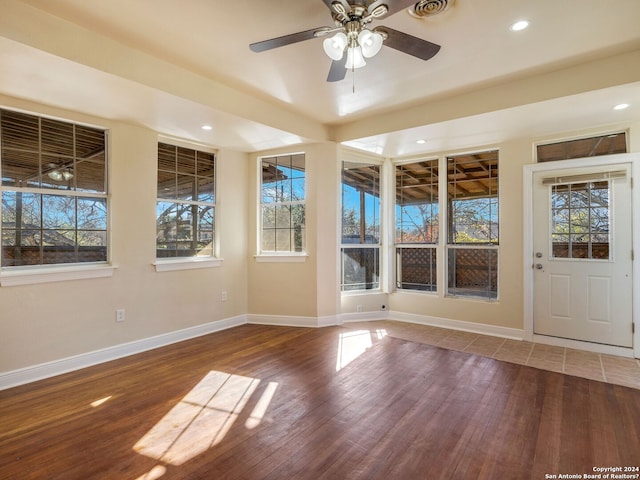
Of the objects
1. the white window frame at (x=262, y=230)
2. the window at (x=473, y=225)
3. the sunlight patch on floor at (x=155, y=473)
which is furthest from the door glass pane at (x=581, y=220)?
the sunlight patch on floor at (x=155, y=473)

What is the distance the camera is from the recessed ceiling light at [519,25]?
2297 mm

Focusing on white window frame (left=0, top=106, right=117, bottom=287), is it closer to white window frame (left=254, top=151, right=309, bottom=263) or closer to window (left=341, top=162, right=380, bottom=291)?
white window frame (left=254, top=151, right=309, bottom=263)

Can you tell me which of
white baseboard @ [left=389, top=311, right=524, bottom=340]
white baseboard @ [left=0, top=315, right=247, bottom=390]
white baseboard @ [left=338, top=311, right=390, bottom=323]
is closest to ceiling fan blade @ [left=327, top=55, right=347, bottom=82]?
white baseboard @ [left=338, top=311, right=390, bottom=323]

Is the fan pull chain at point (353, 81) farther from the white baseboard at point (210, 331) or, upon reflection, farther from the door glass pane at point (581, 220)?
the white baseboard at point (210, 331)

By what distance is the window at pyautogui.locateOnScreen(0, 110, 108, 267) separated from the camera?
2.98 metres

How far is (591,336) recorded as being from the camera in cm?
376

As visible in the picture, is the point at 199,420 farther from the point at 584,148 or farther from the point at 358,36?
the point at 584,148

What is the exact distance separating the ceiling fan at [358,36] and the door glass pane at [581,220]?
9.53 feet

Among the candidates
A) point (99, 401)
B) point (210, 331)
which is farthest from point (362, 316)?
point (99, 401)

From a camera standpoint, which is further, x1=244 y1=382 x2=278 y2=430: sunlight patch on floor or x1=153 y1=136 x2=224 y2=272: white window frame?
x1=153 y1=136 x2=224 y2=272: white window frame

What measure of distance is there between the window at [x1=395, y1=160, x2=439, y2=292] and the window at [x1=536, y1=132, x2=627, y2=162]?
1.37 meters

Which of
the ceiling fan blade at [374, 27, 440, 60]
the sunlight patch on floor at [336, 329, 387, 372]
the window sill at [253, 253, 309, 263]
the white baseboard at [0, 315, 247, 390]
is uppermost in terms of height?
the ceiling fan blade at [374, 27, 440, 60]

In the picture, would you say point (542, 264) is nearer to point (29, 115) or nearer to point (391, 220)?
point (391, 220)

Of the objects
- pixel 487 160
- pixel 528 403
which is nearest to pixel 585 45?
pixel 487 160
